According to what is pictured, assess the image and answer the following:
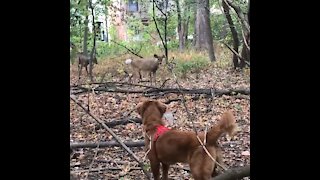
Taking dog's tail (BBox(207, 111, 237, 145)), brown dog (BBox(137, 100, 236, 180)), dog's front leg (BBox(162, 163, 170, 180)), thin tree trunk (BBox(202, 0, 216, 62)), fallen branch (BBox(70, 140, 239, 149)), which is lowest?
dog's front leg (BBox(162, 163, 170, 180))

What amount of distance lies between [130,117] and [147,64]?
104 inches

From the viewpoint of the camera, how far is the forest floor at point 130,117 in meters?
2.21

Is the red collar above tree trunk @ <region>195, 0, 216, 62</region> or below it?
below

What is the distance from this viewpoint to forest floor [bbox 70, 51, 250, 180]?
7.25ft

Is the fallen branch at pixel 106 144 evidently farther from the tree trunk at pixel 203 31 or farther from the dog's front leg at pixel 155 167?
the tree trunk at pixel 203 31

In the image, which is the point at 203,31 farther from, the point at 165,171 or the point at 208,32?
the point at 165,171

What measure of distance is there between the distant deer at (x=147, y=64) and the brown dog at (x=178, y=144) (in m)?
3.90

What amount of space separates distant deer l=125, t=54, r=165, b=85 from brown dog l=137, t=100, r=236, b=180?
3.90 metres

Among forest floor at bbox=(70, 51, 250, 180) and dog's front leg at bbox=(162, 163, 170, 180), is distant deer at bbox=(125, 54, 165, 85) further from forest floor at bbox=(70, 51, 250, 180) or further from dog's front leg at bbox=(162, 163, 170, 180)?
dog's front leg at bbox=(162, 163, 170, 180)

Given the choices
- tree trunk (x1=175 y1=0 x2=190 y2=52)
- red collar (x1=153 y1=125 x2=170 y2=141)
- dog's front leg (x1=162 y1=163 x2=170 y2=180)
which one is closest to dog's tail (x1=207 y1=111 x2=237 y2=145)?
red collar (x1=153 y1=125 x2=170 y2=141)
